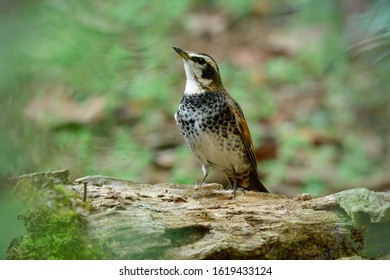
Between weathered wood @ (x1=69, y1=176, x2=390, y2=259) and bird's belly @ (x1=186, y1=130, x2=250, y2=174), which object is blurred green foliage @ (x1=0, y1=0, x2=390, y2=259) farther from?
bird's belly @ (x1=186, y1=130, x2=250, y2=174)

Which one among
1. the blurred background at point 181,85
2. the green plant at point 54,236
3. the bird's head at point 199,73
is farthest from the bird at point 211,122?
the green plant at point 54,236

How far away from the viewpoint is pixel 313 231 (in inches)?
116

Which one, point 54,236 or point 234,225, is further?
point 234,225

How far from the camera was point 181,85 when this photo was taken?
5430mm

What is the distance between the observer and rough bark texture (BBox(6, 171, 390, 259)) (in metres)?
2.78

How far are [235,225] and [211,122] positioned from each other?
807 mm

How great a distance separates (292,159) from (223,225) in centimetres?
225

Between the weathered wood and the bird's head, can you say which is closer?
the weathered wood

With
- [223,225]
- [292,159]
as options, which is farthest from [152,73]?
[223,225]

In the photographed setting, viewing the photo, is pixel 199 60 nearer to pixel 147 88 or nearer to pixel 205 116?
pixel 205 116

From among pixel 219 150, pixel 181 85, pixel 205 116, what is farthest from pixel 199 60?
pixel 181 85

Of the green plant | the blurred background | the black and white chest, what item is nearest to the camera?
the green plant

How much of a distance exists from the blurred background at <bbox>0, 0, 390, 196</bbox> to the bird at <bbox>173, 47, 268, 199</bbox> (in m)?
0.43

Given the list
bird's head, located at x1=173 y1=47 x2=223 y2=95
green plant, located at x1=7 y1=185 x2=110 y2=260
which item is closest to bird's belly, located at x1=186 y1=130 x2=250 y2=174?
bird's head, located at x1=173 y1=47 x2=223 y2=95
